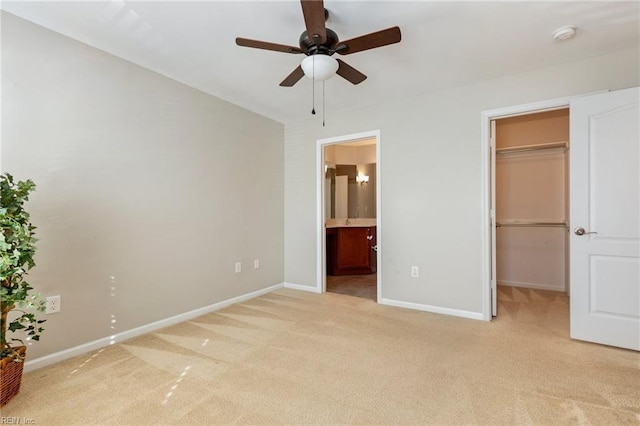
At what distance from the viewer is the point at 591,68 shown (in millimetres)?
2623

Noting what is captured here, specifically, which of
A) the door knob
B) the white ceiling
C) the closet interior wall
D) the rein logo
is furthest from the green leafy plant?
the closet interior wall

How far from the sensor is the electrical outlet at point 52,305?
2148mm

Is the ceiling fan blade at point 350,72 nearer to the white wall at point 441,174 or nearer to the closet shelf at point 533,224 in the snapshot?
the white wall at point 441,174

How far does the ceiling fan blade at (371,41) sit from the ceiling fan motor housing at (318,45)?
6 cm

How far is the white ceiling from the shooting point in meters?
2.00

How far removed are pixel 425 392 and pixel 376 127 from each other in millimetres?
2853

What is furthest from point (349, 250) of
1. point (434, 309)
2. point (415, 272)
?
point (434, 309)

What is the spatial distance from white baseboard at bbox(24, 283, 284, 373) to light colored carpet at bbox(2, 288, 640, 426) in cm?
7

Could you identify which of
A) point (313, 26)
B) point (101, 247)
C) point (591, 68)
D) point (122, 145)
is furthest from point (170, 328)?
point (591, 68)

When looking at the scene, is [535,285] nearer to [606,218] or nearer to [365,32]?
[606,218]

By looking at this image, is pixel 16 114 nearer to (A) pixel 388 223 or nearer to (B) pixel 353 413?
(B) pixel 353 413

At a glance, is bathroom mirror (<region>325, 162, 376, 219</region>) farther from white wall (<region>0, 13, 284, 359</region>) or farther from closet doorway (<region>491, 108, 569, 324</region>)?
white wall (<region>0, 13, 284, 359</region>)

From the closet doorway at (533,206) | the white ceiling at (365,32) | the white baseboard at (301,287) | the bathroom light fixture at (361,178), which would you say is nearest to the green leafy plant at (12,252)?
the white ceiling at (365,32)

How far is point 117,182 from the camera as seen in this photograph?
2551mm
